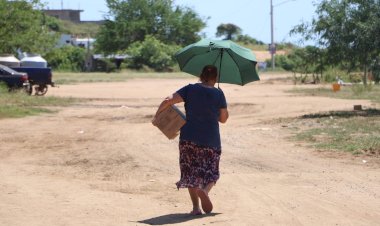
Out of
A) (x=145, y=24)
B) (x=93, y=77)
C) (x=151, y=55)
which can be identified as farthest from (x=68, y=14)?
(x=93, y=77)

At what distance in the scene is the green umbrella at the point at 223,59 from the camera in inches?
379

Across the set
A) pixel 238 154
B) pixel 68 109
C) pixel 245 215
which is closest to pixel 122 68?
pixel 68 109

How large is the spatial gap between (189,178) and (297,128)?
12.2 meters

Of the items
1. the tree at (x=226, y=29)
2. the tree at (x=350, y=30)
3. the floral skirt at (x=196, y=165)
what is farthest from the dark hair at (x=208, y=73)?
the tree at (x=226, y=29)

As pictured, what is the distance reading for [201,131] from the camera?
900 centimetres

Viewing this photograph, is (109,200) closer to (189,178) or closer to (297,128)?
(189,178)

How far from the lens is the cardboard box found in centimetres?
902

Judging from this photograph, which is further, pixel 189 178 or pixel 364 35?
pixel 364 35

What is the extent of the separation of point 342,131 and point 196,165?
10922 mm

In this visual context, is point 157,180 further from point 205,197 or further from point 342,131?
point 342,131

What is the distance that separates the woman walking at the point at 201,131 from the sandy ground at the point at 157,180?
42cm

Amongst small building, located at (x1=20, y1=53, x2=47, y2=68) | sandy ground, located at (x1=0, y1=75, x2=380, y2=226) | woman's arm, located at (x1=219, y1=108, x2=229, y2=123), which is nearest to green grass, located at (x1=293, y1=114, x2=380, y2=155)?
sandy ground, located at (x1=0, y1=75, x2=380, y2=226)

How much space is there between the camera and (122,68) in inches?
3809

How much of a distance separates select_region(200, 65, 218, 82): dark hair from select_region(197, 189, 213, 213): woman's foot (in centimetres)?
127
